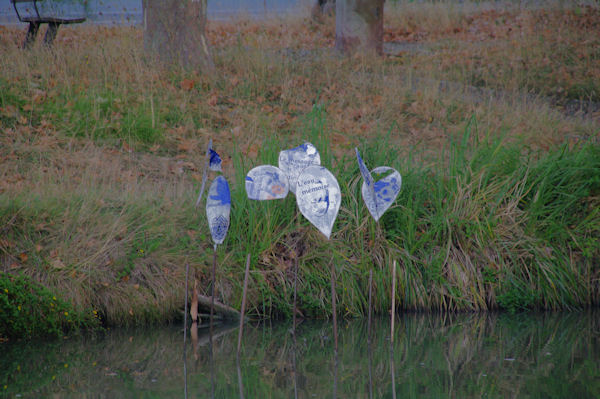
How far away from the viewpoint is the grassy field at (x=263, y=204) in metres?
4.80

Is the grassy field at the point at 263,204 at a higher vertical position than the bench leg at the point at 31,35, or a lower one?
lower

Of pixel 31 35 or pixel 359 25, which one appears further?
pixel 359 25

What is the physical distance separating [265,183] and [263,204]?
37.5 inches

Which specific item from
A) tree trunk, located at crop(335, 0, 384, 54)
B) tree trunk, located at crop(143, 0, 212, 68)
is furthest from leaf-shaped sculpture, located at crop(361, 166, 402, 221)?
tree trunk, located at crop(335, 0, 384, 54)

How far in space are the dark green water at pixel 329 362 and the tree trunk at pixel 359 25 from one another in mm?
6738

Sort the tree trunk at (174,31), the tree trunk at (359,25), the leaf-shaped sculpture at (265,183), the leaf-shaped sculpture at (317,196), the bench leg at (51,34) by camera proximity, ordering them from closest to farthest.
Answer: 1. the leaf-shaped sculpture at (317,196)
2. the leaf-shaped sculpture at (265,183)
3. the tree trunk at (174,31)
4. the bench leg at (51,34)
5. the tree trunk at (359,25)

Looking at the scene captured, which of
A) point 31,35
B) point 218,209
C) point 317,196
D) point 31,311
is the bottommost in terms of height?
point 31,311

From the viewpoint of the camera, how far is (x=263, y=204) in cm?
505

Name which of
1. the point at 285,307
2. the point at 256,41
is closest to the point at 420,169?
the point at 285,307

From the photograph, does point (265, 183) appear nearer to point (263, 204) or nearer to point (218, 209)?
point (218, 209)

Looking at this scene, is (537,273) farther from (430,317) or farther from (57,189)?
(57,189)

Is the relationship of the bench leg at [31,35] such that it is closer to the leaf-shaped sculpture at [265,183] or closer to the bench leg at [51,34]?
the bench leg at [51,34]

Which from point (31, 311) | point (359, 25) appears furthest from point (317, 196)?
point (359, 25)

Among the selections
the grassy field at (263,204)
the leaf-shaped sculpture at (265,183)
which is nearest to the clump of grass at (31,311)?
the grassy field at (263,204)
